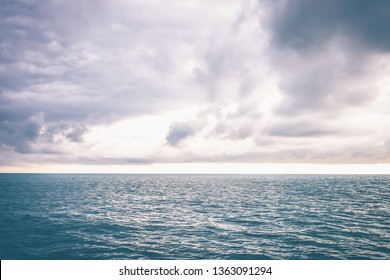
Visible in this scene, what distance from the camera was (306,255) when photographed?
2512 centimetres

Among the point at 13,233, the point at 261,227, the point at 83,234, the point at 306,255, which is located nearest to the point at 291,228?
the point at 261,227

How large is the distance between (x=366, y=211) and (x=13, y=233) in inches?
2561

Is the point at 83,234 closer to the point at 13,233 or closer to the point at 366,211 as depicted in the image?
the point at 13,233

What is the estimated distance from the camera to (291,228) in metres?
35.7

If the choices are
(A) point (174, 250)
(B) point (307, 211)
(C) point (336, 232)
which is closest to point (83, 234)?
(A) point (174, 250)

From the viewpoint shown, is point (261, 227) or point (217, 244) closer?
point (217, 244)

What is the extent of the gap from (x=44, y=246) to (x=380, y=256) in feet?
123

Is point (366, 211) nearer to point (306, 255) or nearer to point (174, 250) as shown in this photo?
point (306, 255)
